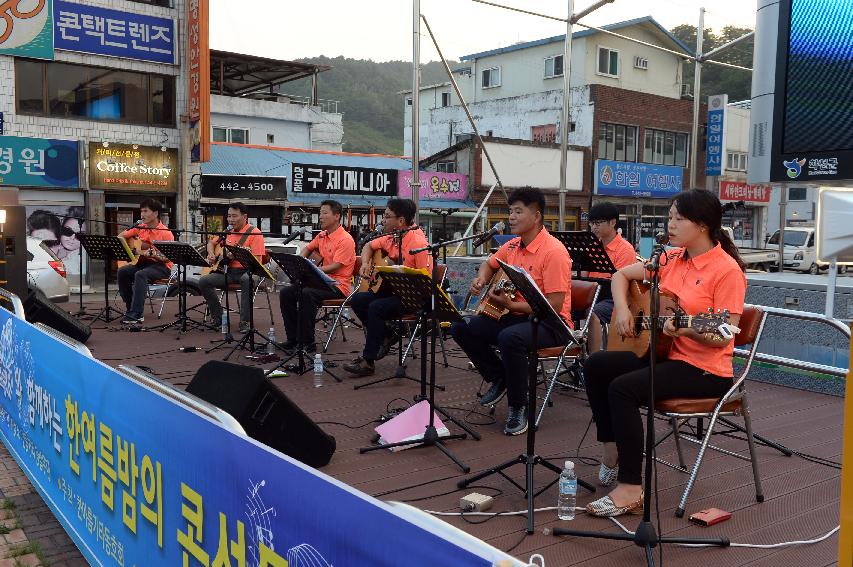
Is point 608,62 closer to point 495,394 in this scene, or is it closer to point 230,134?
point 230,134

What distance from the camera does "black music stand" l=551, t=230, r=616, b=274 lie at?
5.99 metres

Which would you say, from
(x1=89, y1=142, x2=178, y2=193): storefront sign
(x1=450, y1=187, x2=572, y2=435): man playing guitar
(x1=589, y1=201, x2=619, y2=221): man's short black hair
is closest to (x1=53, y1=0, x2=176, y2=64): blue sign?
(x1=89, y1=142, x2=178, y2=193): storefront sign

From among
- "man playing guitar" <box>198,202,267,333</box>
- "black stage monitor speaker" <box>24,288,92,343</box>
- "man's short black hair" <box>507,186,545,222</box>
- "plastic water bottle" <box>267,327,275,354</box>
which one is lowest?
"plastic water bottle" <box>267,327,275,354</box>

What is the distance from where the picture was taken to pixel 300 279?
274 inches

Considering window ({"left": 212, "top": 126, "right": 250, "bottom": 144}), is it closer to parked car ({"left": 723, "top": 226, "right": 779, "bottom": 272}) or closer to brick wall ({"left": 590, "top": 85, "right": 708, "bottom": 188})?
brick wall ({"left": 590, "top": 85, "right": 708, "bottom": 188})

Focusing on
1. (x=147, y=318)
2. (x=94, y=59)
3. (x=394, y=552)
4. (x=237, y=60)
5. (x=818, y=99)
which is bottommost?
(x=147, y=318)

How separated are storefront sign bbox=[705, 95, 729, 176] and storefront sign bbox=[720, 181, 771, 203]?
15.3 feet

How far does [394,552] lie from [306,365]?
6.17 meters

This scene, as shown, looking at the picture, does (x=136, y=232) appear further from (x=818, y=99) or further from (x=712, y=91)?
(x=712, y=91)

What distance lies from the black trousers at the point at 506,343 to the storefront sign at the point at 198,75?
1332 centimetres

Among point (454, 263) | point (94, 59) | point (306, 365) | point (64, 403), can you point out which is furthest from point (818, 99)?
point (94, 59)

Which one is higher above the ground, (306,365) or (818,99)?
(818,99)

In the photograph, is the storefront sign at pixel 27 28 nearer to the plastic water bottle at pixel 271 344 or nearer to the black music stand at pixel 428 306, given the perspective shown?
the plastic water bottle at pixel 271 344

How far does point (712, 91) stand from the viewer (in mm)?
45062
